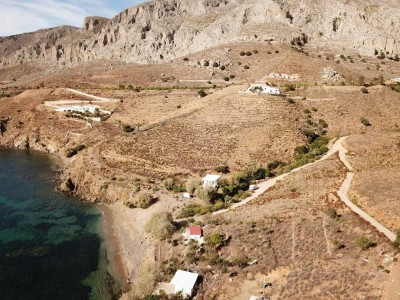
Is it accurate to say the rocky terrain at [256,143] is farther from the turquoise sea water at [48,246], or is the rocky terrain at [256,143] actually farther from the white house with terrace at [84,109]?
the white house with terrace at [84,109]

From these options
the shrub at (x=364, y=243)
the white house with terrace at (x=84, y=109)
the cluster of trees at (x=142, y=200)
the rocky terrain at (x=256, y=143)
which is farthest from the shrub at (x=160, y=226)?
the white house with terrace at (x=84, y=109)

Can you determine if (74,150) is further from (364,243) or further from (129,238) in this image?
(364,243)

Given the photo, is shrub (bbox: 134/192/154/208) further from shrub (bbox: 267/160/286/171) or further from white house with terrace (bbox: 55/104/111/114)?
white house with terrace (bbox: 55/104/111/114)

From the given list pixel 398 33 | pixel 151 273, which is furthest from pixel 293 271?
pixel 398 33

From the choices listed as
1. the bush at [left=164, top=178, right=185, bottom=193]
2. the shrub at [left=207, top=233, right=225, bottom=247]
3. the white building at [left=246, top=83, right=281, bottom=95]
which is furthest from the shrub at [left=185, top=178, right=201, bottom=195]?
the white building at [left=246, top=83, right=281, bottom=95]

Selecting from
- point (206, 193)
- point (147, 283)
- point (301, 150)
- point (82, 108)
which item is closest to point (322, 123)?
point (301, 150)

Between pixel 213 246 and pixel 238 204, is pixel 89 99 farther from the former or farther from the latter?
pixel 213 246
